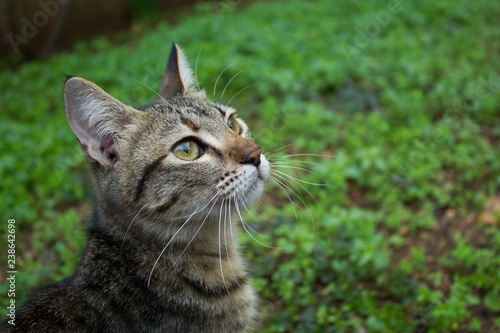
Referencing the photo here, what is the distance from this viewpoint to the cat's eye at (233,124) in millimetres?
2837

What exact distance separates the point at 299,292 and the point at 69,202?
110 inches

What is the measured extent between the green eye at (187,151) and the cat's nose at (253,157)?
0.28 metres

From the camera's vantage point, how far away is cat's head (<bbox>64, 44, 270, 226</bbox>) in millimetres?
2396

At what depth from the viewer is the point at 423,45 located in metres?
6.86

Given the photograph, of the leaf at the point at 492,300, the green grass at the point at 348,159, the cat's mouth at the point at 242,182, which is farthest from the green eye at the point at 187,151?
the leaf at the point at 492,300

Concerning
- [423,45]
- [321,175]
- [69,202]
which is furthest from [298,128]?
[423,45]

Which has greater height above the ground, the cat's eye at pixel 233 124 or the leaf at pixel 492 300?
the cat's eye at pixel 233 124

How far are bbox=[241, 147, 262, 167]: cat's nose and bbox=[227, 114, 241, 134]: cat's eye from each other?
1.28 ft

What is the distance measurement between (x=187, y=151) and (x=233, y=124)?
492 mm

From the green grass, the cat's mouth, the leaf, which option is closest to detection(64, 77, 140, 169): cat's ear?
the cat's mouth

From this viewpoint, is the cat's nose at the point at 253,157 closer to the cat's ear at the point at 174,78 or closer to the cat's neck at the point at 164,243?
the cat's neck at the point at 164,243

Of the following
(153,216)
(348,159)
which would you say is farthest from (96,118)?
(348,159)

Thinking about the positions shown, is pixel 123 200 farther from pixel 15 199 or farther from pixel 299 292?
pixel 15 199

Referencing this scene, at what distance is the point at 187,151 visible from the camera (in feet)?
8.25
